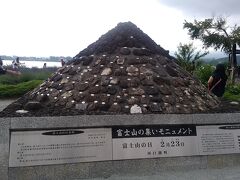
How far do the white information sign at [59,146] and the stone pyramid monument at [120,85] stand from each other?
0.58 m

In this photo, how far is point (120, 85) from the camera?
23.2 ft

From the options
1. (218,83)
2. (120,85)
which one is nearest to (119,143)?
(120,85)

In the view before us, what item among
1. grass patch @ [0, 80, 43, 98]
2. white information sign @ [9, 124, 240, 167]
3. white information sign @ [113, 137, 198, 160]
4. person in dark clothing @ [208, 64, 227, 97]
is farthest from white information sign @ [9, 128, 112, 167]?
grass patch @ [0, 80, 43, 98]

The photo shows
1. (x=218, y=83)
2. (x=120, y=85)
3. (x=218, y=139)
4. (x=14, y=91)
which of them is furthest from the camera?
(x=14, y=91)

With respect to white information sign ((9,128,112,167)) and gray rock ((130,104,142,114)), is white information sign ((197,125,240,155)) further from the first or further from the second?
white information sign ((9,128,112,167))

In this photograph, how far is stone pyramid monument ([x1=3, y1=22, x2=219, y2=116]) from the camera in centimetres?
676

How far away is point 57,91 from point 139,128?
1.92 m

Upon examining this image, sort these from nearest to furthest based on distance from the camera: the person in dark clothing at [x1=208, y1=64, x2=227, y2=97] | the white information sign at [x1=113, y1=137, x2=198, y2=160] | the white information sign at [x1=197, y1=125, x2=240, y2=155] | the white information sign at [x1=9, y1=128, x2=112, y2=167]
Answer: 1. the white information sign at [x1=9, y1=128, x2=112, y2=167]
2. the white information sign at [x1=113, y1=137, x2=198, y2=160]
3. the white information sign at [x1=197, y1=125, x2=240, y2=155]
4. the person in dark clothing at [x1=208, y1=64, x2=227, y2=97]

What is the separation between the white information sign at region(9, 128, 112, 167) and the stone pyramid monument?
581 millimetres

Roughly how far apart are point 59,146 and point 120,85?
5.78ft

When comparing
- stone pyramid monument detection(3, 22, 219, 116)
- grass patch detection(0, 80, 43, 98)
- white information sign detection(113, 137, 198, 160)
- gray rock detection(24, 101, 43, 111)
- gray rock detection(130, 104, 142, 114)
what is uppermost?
grass patch detection(0, 80, 43, 98)

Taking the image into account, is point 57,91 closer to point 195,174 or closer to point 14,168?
point 14,168

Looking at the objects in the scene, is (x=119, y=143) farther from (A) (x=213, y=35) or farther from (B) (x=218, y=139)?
(A) (x=213, y=35)

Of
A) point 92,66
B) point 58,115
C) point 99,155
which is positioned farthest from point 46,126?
point 92,66
